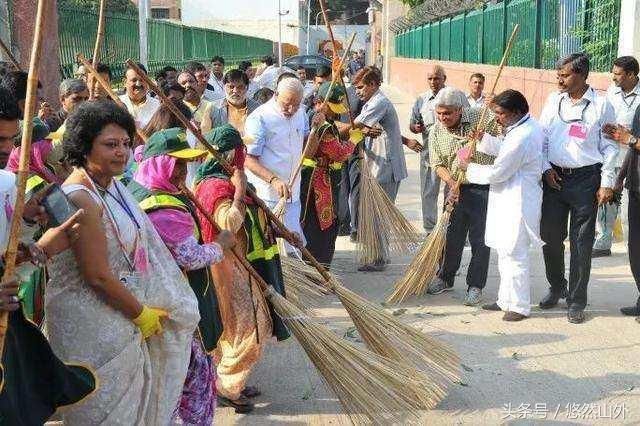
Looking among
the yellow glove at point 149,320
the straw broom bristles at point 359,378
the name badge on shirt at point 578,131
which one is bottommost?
the straw broom bristles at point 359,378

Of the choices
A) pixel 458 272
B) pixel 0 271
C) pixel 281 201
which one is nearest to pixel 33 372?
pixel 0 271

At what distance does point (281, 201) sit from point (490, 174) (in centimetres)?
143

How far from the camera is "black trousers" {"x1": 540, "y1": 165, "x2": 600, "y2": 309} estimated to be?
5438 millimetres

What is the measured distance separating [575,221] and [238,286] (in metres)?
2.60

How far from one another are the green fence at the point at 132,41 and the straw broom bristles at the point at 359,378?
25.3 ft

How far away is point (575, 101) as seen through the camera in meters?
5.43

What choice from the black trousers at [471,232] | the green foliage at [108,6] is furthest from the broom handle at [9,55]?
the green foliage at [108,6]

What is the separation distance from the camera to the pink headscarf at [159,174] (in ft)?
10.6

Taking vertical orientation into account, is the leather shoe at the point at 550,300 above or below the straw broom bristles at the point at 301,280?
below

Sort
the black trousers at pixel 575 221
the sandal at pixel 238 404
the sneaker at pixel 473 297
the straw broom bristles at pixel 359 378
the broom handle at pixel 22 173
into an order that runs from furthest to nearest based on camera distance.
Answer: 1. the sneaker at pixel 473 297
2. the black trousers at pixel 575 221
3. the sandal at pixel 238 404
4. the straw broom bristles at pixel 359 378
5. the broom handle at pixel 22 173

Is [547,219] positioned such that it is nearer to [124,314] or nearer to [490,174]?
[490,174]

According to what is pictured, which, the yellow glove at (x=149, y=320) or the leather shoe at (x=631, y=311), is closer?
the yellow glove at (x=149, y=320)

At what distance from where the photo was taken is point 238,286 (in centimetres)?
406

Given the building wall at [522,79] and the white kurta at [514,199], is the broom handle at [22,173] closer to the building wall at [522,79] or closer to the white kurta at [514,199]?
the white kurta at [514,199]
